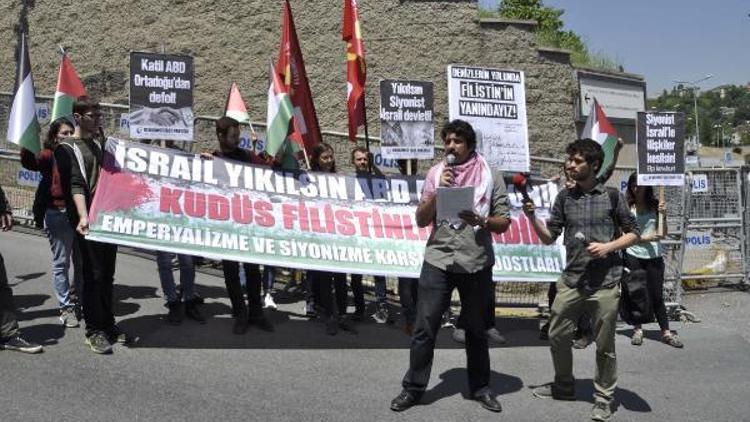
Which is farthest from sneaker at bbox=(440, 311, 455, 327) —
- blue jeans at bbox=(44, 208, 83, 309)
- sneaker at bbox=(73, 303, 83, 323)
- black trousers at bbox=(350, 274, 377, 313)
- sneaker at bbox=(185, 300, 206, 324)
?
blue jeans at bbox=(44, 208, 83, 309)

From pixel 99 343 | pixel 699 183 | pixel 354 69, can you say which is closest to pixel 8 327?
pixel 99 343

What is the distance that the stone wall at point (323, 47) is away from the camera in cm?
1266

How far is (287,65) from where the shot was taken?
25.6ft

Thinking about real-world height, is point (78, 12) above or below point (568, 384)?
above

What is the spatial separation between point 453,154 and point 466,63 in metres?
8.00

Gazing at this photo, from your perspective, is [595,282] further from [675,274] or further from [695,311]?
[695,311]

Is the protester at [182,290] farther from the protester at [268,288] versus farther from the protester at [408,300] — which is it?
the protester at [408,300]

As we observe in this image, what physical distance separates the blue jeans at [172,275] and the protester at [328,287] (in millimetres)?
1244

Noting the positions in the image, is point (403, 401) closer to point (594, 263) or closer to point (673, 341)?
point (594, 263)

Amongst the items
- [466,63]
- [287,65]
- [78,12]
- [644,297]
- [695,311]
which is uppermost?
[78,12]

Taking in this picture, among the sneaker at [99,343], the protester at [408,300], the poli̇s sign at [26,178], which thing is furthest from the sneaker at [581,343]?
the poli̇s sign at [26,178]

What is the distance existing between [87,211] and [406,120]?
359cm

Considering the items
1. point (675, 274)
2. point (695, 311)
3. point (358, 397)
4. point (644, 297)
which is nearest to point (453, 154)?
point (358, 397)

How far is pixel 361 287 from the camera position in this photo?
753 centimetres
